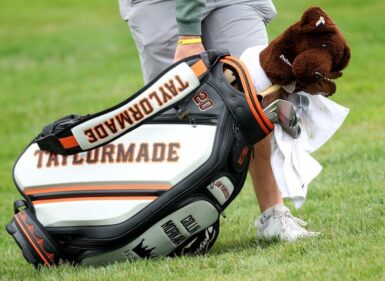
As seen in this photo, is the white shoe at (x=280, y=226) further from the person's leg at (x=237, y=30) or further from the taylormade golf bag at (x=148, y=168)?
the taylormade golf bag at (x=148, y=168)

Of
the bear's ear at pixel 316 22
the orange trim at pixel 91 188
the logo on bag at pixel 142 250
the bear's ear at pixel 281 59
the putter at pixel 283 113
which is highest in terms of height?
the bear's ear at pixel 316 22

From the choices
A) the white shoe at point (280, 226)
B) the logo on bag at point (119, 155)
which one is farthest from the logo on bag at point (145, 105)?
the white shoe at point (280, 226)

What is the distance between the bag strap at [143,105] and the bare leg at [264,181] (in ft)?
2.40

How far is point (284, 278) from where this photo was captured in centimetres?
400

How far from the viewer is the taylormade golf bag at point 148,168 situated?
4.51m

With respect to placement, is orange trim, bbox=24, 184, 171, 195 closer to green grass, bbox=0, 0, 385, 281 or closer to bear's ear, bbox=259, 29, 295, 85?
green grass, bbox=0, 0, 385, 281

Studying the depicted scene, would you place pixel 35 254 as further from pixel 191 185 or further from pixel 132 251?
pixel 191 185

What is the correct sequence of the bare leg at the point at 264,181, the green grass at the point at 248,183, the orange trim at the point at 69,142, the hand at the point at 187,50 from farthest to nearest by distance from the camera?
the bare leg at the point at 264,181 → the hand at the point at 187,50 → the orange trim at the point at 69,142 → the green grass at the point at 248,183

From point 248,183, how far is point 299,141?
2.62 metres

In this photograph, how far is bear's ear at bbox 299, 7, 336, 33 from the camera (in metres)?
4.51

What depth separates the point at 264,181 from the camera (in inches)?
205

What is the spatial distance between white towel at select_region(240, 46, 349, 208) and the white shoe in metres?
0.36

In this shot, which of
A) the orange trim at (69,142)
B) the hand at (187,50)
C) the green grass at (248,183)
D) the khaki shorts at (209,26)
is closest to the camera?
the green grass at (248,183)

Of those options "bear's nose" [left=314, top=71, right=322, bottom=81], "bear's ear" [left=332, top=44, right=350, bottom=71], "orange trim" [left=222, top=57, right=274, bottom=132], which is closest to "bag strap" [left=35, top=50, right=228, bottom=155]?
"orange trim" [left=222, top=57, right=274, bottom=132]
